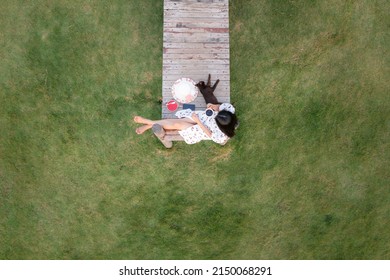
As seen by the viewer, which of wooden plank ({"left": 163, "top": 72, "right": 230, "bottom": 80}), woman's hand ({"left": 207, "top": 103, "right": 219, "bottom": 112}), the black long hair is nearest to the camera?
the black long hair

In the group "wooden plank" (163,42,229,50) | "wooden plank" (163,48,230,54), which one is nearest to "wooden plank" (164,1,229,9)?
"wooden plank" (163,42,229,50)

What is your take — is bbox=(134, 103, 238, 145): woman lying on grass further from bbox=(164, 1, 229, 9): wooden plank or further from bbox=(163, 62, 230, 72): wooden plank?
bbox=(164, 1, 229, 9): wooden plank

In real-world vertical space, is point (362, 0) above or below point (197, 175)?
above

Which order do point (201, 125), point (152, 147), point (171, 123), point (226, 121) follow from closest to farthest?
point (226, 121) < point (201, 125) < point (171, 123) < point (152, 147)

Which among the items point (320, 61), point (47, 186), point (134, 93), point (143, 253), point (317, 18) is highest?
point (317, 18)

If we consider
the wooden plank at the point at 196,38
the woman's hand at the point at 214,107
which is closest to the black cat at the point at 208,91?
the woman's hand at the point at 214,107

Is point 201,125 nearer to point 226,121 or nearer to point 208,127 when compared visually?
point 208,127

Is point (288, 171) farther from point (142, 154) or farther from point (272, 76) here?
point (142, 154)

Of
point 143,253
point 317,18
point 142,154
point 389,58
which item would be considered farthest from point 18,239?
point 389,58

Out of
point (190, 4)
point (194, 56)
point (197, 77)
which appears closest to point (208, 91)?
point (197, 77)
